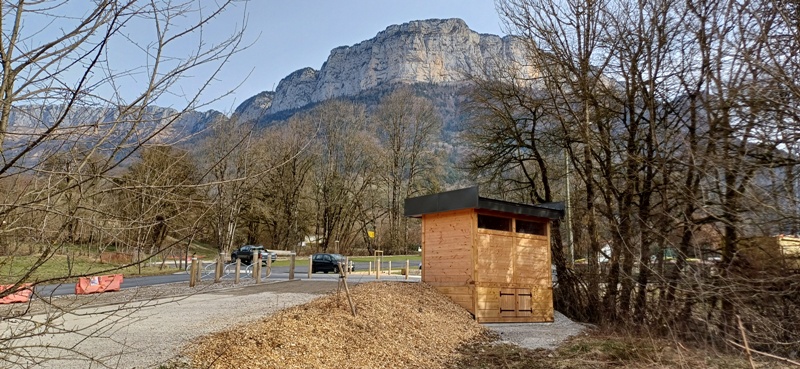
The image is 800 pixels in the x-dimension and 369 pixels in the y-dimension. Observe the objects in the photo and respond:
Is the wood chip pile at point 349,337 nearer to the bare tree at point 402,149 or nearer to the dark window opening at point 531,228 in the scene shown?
the dark window opening at point 531,228

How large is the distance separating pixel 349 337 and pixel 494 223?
6.43 m

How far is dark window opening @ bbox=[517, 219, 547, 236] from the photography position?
14.7 m

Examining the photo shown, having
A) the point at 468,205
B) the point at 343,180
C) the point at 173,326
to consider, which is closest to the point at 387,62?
the point at 343,180

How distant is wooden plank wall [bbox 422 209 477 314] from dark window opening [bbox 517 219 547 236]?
1896 millimetres

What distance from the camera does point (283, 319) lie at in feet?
29.6

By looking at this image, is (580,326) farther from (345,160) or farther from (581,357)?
(345,160)

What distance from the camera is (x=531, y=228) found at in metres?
14.9

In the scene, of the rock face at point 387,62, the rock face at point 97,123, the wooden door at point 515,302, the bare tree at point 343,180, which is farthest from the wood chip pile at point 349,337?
the rock face at point 387,62

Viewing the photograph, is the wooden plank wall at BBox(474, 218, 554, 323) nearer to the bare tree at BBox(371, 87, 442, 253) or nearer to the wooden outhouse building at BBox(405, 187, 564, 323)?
the wooden outhouse building at BBox(405, 187, 564, 323)

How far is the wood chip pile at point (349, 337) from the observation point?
746cm

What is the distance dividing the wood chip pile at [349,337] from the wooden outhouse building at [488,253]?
1.24 meters

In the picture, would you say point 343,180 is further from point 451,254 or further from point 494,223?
point 494,223

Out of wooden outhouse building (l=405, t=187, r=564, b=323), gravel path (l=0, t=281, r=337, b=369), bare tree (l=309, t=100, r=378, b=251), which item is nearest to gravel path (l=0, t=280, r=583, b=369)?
gravel path (l=0, t=281, r=337, b=369)

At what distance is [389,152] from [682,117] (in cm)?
3061
